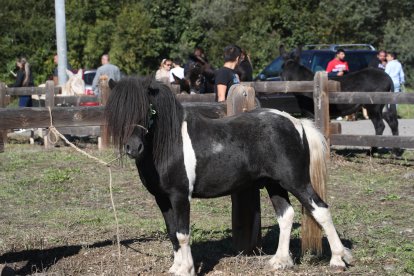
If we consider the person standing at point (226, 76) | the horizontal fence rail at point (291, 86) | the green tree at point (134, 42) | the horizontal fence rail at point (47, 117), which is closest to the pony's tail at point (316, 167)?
the horizontal fence rail at point (47, 117)

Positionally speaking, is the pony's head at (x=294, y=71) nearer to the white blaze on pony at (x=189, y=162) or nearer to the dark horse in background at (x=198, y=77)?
the dark horse in background at (x=198, y=77)

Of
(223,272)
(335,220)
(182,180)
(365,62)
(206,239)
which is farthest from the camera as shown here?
(365,62)

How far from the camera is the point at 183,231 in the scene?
6324 mm

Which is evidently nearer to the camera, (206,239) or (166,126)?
(166,126)

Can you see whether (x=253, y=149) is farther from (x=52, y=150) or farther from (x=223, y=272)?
(x=52, y=150)

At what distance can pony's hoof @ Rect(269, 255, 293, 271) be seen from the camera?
6.75 m

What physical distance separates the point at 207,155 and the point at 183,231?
0.65 metres

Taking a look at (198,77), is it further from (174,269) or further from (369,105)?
(174,269)

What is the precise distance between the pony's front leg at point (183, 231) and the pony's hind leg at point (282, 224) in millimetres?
823

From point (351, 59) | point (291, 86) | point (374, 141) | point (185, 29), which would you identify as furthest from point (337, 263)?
point (185, 29)

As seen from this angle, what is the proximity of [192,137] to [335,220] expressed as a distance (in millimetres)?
2977

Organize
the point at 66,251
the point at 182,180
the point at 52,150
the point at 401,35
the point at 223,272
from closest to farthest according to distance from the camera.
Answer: the point at 182,180, the point at 223,272, the point at 66,251, the point at 52,150, the point at 401,35

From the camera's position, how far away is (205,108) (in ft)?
25.0

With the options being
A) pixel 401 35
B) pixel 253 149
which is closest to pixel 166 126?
pixel 253 149
